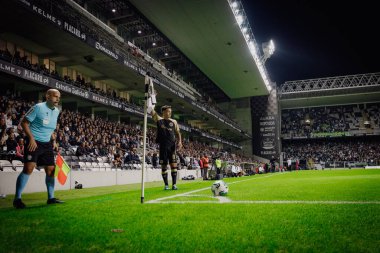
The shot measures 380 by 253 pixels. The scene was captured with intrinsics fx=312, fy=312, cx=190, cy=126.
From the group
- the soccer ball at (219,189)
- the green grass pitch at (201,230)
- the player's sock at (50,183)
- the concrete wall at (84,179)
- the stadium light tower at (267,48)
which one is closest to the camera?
the green grass pitch at (201,230)

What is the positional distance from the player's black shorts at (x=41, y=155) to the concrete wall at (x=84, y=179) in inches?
220

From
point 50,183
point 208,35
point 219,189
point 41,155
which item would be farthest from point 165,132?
point 208,35

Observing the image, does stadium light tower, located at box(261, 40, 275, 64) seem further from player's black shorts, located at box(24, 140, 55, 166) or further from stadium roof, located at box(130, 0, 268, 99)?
player's black shorts, located at box(24, 140, 55, 166)

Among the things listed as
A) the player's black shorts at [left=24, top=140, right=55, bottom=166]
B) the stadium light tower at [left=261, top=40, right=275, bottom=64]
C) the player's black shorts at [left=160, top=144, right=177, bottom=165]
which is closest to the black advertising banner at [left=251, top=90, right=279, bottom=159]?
the stadium light tower at [left=261, top=40, right=275, bottom=64]

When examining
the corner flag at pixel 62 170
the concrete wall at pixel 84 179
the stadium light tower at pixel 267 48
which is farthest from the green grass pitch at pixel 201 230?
the stadium light tower at pixel 267 48

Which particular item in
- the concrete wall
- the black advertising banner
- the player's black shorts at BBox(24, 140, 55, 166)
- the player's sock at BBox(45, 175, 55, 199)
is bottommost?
the concrete wall

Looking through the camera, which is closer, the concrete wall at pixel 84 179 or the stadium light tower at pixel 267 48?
the concrete wall at pixel 84 179

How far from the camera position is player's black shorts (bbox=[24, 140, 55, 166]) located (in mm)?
4965

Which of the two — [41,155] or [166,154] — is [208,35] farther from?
[41,155]

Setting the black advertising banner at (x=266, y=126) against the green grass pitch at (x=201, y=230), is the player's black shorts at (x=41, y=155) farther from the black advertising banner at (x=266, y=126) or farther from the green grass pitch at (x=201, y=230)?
the black advertising banner at (x=266, y=126)

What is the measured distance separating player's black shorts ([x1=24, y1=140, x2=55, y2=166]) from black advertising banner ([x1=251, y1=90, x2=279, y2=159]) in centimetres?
5251

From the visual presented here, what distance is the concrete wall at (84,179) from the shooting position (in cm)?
989

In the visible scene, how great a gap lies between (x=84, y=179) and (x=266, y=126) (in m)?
46.9

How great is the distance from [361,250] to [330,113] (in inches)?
2501
